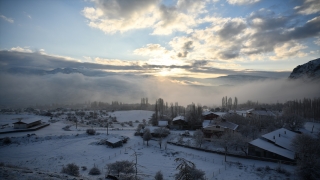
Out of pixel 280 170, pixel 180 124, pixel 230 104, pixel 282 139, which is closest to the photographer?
pixel 280 170

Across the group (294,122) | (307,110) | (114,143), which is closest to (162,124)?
(114,143)

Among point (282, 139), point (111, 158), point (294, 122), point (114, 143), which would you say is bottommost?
point (111, 158)

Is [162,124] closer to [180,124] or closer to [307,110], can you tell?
[180,124]

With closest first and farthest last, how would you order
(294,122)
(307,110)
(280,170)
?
1. (280,170)
2. (294,122)
3. (307,110)

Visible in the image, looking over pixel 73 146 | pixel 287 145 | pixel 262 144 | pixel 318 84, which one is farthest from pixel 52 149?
pixel 318 84

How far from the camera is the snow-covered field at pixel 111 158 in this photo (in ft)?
77.1

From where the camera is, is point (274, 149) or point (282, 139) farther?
point (282, 139)

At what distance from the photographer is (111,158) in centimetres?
2978

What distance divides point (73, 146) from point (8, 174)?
72.3 feet

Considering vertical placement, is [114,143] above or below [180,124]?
above

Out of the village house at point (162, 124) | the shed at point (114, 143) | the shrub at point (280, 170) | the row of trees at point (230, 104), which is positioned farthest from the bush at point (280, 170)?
the row of trees at point (230, 104)

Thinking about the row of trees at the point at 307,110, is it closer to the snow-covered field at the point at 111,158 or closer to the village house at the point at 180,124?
the village house at the point at 180,124

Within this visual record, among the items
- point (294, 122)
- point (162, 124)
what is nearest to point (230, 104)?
point (294, 122)

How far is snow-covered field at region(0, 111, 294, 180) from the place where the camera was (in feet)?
77.1
